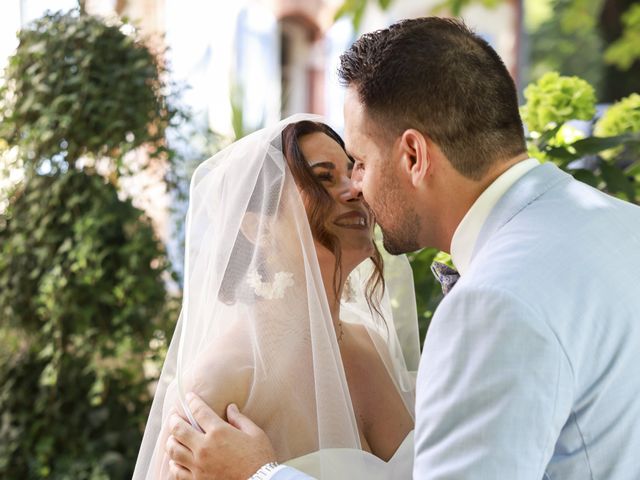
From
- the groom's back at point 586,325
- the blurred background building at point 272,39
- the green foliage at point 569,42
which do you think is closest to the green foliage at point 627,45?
the green foliage at point 569,42

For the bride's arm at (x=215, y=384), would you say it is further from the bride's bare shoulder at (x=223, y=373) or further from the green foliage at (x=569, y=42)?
the green foliage at (x=569, y=42)

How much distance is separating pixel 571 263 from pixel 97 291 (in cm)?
228

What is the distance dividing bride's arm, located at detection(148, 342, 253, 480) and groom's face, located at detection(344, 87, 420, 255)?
0.47 metres

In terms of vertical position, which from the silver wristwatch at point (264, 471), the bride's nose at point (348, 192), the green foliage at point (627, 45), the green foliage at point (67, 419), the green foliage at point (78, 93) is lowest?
the green foliage at point (67, 419)

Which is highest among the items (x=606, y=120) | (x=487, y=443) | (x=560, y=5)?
(x=560, y=5)

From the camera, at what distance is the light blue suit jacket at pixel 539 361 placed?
116cm

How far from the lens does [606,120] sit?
8.78 ft

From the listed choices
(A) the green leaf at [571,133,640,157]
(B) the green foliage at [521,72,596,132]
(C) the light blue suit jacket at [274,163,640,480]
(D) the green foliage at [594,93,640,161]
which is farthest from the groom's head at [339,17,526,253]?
(D) the green foliage at [594,93,640,161]

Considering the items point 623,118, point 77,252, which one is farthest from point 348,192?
point 77,252

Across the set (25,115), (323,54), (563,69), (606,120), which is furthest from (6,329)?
(323,54)

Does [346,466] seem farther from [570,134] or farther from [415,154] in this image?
[570,134]

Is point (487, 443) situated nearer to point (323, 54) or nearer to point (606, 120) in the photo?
point (606, 120)

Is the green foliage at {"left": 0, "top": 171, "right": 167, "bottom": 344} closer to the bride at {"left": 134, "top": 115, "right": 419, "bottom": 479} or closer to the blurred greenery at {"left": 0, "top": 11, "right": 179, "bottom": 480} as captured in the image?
the blurred greenery at {"left": 0, "top": 11, "right": 179, "bottom": 480}

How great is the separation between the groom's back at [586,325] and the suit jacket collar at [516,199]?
7 centimetres
